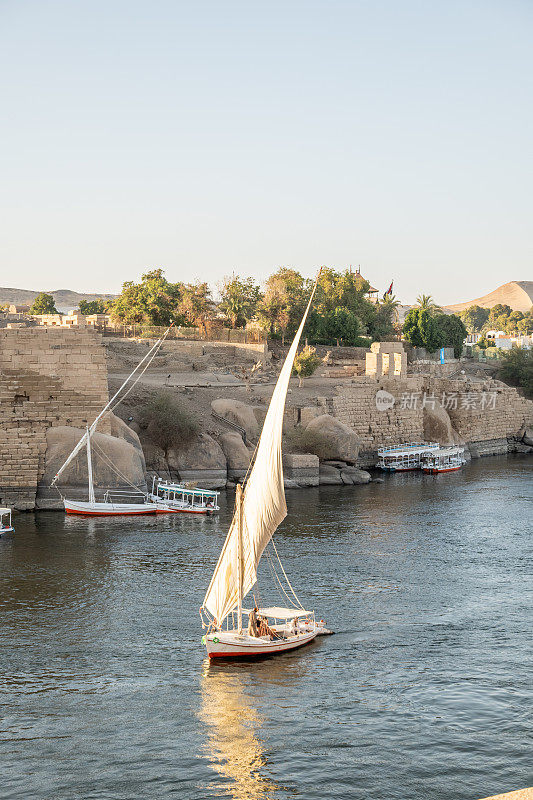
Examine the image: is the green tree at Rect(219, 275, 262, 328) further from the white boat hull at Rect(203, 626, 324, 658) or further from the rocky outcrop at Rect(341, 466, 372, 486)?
the white boat hull at Rect(203, 626, 324, 658)

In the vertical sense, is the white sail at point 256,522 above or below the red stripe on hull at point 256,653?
above

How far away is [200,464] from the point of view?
42.3m

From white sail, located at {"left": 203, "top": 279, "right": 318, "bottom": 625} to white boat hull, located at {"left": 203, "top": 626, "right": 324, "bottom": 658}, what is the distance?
552 mm

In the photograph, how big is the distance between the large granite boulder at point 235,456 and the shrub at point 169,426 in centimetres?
181

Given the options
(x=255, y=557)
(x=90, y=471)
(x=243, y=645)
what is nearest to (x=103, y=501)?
(x=90, y=471)

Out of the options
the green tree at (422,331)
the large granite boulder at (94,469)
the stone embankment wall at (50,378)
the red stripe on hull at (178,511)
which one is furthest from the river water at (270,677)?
the green tree at (422,331)

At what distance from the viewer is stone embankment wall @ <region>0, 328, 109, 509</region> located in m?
39.8

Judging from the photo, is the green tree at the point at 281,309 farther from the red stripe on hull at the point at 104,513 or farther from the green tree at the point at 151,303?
the red stripe on hull at the point at 104,513

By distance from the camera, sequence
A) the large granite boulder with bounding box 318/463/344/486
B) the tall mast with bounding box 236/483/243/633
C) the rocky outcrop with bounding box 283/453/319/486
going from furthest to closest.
A: the large granite boulder with bounding box 318/463/344/486 < the rocky outcrop with bounding box 283/453/319/486 < the tall mast with bounding box 236/483/243/633

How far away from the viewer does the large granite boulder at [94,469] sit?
3666cm

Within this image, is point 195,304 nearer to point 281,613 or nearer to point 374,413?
point 374,413

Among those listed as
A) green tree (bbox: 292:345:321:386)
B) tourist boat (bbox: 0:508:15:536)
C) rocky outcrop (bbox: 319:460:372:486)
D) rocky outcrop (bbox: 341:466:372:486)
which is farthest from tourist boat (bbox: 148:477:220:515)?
green tree (bbox: 292:345:321:386)

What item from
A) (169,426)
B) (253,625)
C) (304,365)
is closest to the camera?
(253,625)

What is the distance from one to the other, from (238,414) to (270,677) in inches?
1119
